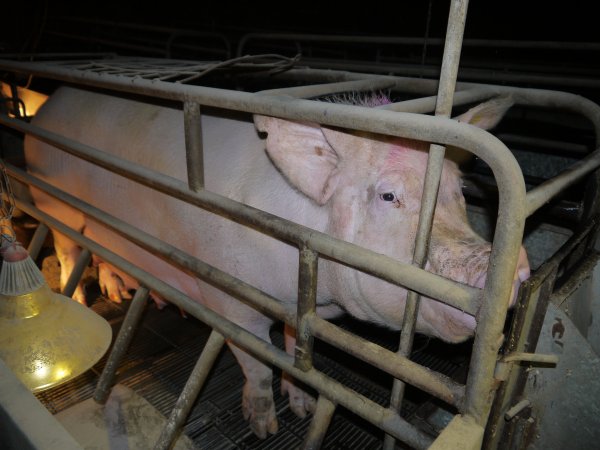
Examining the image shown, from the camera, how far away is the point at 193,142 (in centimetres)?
189

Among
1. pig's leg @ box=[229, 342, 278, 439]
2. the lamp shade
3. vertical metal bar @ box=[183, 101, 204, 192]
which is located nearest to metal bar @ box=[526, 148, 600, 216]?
vertical metal bar @ box=[183, 101, 204, 192]

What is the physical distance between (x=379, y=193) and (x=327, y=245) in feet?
1.63

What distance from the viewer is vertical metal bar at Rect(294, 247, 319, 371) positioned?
63.1 inches

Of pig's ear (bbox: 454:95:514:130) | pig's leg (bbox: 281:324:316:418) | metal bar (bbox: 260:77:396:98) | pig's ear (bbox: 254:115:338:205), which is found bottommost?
pig's leg (bbox: 281:324:316:418)

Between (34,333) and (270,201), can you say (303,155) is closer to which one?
(270,201)

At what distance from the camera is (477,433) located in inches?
52.4

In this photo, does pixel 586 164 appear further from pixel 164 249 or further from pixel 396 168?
pixel 164 249

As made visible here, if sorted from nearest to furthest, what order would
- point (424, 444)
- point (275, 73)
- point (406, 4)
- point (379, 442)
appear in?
point (424, 444)
point (379, 442)
point (275, 73)
point (406, 4)

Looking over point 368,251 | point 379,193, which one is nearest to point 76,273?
point 379,193

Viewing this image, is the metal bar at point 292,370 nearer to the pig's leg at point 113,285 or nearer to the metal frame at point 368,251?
the metal frame at point 368,251

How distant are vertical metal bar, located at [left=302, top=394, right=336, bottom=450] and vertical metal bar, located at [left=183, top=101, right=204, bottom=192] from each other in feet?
3.16

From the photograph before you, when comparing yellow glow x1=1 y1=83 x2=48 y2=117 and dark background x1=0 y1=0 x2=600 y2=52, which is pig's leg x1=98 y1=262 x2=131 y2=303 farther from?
dark background x1=0 y1=0 x2=600 y2=52

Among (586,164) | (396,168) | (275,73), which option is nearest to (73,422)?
(396,168)

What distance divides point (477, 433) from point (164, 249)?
4.95 ft
